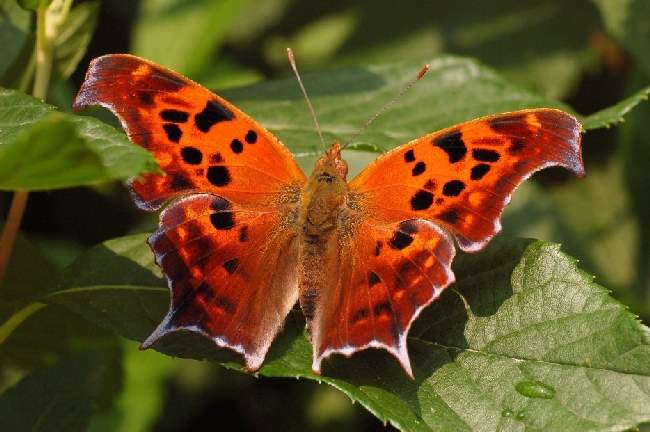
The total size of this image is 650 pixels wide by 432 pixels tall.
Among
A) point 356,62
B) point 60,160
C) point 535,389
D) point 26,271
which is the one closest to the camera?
point 60,160

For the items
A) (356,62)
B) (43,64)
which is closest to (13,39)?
(43,64)

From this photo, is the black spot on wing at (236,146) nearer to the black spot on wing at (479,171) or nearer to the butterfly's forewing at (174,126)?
the butterfly's forewing at (174,126)

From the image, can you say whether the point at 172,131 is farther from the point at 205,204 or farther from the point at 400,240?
the point at 400,240

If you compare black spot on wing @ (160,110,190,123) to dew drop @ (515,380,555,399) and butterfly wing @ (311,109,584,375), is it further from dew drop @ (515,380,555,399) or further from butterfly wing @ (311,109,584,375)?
dew drop @ (515,380,555,399)

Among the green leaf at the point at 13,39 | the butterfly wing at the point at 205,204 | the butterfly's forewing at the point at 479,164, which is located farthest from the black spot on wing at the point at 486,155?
the green leaf at the point at 13,39

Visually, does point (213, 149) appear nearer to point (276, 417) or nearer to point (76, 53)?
point (76, 53)

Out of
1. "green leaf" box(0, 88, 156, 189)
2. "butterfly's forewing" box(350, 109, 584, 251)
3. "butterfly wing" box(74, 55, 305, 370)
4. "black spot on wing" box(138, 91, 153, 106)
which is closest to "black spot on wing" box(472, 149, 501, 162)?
"butterfly's forewing" box(350, 109, 584, 251)
